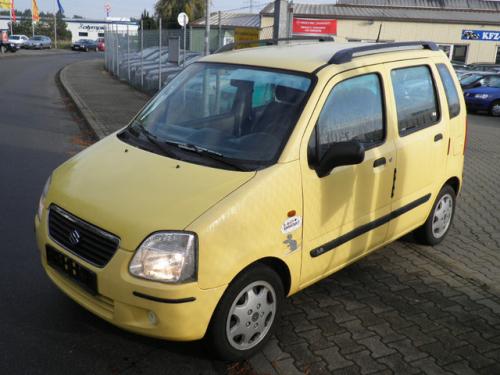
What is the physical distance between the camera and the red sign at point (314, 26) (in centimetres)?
3391

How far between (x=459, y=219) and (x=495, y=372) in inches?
121

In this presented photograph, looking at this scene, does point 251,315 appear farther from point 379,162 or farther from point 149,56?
point 149,56

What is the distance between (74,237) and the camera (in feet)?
10.3

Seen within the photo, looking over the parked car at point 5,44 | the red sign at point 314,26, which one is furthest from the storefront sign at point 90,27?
the red sign at point 314,26

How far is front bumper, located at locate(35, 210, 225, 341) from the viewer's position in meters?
2.82

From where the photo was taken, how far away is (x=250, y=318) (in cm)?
321

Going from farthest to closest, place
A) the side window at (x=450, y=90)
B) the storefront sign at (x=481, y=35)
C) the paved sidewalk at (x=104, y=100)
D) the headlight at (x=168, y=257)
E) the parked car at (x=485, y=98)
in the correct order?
the storefront sign at (x=481, y=35) < the parked car at (x=485, y=98) < the paved sidewalk at (x=104, y=100) < the side window at (x=450, y=90) < the headlight at (x=168, y=257)

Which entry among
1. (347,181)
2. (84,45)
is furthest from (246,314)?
(84,45)

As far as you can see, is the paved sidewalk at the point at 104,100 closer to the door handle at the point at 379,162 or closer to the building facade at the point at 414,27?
the door handle at the point at 379,162

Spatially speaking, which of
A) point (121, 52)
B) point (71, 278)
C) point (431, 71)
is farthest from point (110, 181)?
point (121, 52)

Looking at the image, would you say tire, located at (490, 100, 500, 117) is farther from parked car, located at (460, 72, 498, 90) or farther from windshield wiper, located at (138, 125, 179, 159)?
windshield wiper, located at (138, 125, 179, 159)

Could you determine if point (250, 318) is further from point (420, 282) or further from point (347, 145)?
point (420, 282)

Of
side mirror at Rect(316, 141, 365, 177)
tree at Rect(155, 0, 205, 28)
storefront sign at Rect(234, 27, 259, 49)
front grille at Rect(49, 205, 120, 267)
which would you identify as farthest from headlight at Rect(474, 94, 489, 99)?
tree at Rect(155, 0, 205, 28)

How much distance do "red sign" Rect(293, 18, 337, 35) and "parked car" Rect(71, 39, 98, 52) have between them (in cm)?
3166
